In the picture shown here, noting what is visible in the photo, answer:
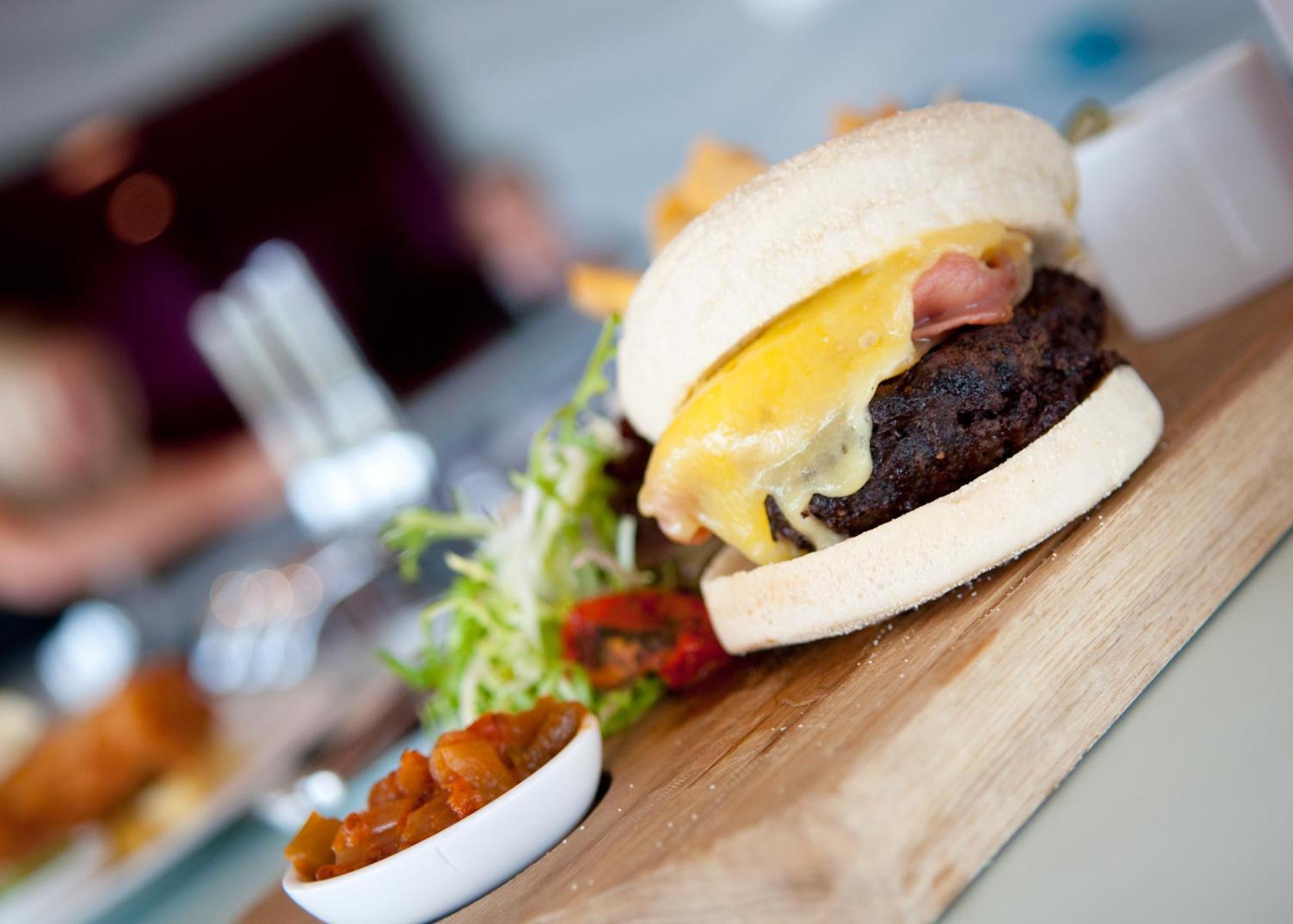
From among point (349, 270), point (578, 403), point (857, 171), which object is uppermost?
point (349, 270)

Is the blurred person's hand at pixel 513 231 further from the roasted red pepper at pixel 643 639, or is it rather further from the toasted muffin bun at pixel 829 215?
the toasted muffin bun at pixel 829 215

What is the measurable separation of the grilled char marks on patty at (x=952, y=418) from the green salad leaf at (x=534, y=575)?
1.99 ft

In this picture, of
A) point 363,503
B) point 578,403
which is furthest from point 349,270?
point 578,403

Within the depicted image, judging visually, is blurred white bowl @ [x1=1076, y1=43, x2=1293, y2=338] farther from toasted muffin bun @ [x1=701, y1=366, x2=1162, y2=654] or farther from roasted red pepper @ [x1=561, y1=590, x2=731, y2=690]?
roasted red pepper @ [x1=561, y1=590, x2=731, y2=690]

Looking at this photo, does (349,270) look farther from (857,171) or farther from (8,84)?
(857,171)

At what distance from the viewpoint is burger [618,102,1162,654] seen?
4.09ft

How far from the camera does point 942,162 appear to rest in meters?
1.29

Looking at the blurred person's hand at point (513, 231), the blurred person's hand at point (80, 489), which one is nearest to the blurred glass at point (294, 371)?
the blurred person's hand at point (80, 489)

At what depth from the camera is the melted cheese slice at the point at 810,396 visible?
127 cm

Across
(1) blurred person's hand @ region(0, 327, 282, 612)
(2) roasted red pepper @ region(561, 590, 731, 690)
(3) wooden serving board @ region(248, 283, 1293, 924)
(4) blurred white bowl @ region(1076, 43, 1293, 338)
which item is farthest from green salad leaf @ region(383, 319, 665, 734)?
(1) blurred person's hand @ region(0, 327, 282, 612)

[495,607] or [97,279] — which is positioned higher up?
[97,279]

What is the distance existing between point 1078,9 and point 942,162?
5.43m

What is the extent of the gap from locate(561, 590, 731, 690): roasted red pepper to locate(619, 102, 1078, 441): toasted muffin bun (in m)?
0.46

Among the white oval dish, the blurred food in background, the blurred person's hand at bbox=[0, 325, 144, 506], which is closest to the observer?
the white oval dish
